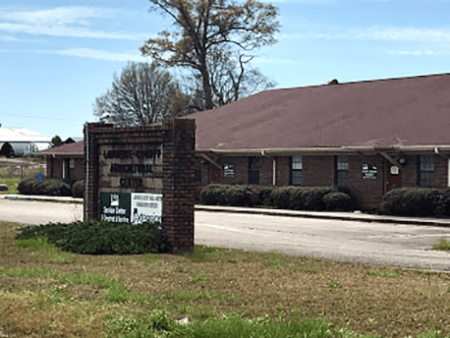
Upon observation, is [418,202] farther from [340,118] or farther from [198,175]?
[198,175]

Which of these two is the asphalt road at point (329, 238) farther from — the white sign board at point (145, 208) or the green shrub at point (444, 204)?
the green shrub at point (444, 204)

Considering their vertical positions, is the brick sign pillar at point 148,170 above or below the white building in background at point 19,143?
below

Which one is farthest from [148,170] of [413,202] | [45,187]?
[45,187]

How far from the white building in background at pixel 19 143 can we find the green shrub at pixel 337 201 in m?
68.7

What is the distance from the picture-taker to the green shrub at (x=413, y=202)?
27719mm

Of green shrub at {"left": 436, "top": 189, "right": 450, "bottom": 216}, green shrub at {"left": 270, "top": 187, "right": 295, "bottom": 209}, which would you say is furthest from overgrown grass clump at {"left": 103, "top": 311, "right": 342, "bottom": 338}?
green shrub at {"left": 270, "top": 187, "right": 295, "bottom": 209}

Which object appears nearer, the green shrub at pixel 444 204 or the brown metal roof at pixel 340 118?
the green shrub at pixel 444 204

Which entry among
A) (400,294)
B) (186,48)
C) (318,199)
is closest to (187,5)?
(186,48)

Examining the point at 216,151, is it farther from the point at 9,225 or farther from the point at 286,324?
the point at 286,324

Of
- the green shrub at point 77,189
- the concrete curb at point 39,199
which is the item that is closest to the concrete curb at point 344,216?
the concrete curb at point 39,199

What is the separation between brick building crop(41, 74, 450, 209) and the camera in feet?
99.1

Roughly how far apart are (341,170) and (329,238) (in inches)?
544

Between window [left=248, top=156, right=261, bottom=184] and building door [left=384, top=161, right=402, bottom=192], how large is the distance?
732cm

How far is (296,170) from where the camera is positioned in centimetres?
3472
